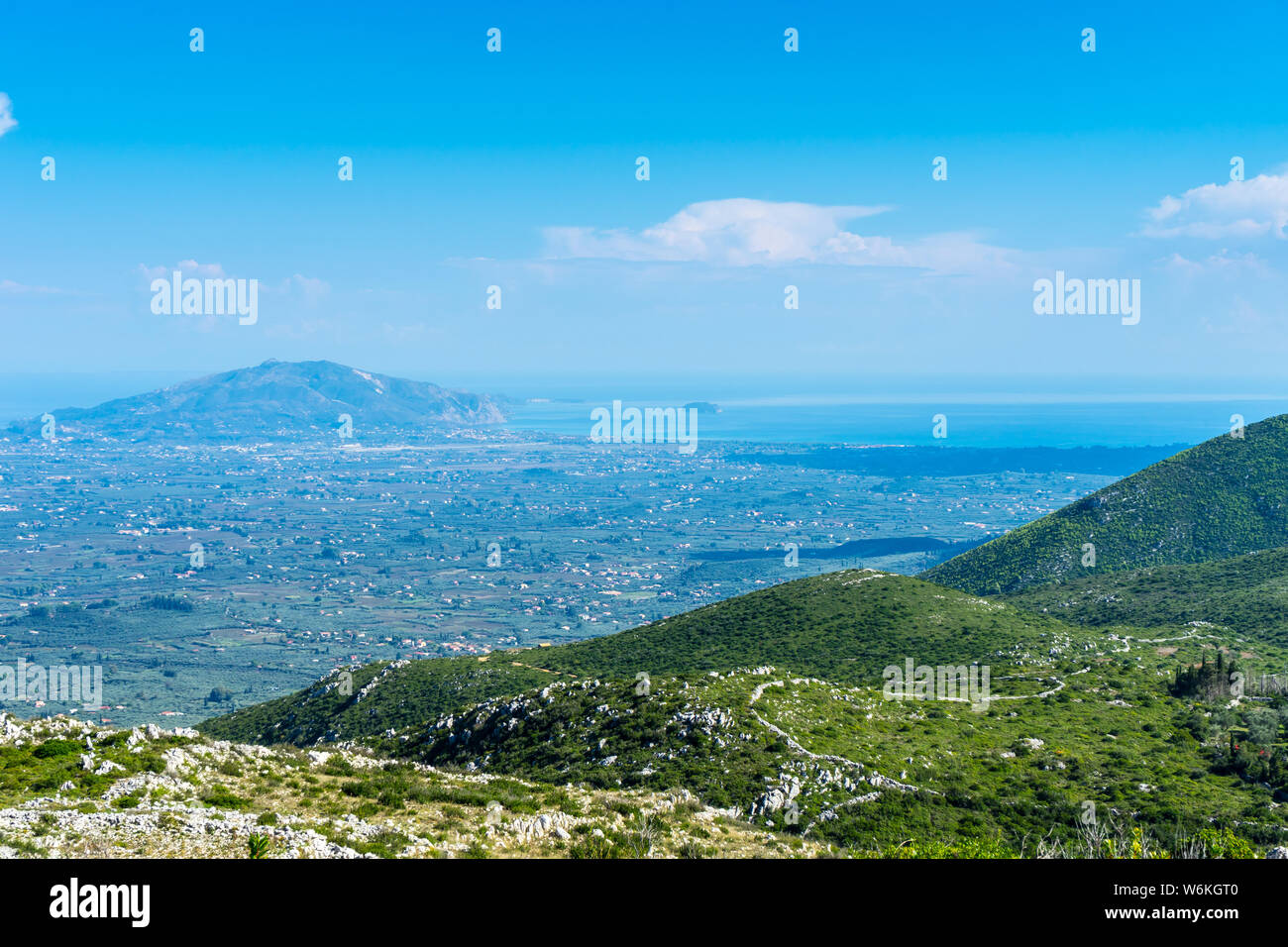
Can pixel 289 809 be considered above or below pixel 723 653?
above

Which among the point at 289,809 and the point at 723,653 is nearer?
the point at 289,809

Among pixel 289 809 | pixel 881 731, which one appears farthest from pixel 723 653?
pixel 289 809

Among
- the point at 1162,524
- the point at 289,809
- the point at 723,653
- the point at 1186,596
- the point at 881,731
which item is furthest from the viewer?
the point at 1162,524

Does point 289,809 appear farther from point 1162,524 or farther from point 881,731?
point 1162,524

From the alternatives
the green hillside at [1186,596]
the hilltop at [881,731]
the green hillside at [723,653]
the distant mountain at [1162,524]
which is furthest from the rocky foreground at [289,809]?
the distant mountain at [1162,524]

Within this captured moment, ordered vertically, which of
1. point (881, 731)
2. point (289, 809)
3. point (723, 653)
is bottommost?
point (723, 653)
